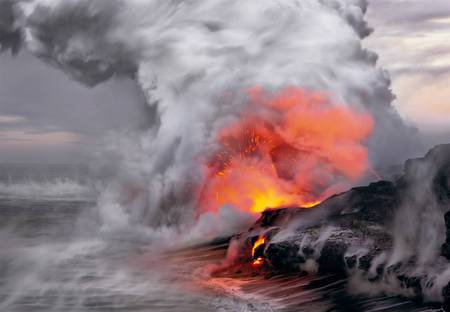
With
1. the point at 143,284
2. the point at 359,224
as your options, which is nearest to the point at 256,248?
the point at 359,224

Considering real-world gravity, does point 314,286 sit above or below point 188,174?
below

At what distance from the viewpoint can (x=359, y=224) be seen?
4866 cm

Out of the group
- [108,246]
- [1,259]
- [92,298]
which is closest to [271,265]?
[92,298]

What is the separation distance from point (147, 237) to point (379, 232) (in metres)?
32.8

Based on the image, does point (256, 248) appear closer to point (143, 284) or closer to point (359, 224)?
point (359, 224)

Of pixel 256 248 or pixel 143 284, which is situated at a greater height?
pixel 256 248

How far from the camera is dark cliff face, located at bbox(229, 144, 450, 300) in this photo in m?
45.8

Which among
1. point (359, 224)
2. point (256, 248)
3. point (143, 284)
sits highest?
point (359, 224)

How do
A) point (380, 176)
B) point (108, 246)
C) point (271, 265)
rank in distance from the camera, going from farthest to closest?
point (108, 246)
point (380, 176)
point (271, 265)

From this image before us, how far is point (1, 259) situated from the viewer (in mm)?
64625

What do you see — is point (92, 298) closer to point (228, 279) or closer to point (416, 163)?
point (228, 279)

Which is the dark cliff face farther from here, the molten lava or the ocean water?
the ocean water

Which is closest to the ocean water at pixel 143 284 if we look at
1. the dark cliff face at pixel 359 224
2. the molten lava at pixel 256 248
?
the dark cliff face at pixel 359 224

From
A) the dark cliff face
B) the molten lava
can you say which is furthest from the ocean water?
the molten lava
